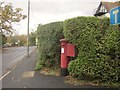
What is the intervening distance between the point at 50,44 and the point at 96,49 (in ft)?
12.1

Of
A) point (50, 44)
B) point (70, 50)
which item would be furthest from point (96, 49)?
point (50, 44)

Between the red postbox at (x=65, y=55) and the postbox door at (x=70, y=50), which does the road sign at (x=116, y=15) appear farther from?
the red postbox at (x=65, y=55)

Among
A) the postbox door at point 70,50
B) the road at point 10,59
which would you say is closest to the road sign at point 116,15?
the postbox door at point 70,50

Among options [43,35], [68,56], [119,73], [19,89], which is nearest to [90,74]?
[119,73]

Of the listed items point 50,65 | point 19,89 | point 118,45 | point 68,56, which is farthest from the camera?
point 50,65

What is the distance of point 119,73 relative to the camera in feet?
31.3

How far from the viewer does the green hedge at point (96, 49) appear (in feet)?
31.2

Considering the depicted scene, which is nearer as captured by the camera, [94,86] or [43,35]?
[94,86]

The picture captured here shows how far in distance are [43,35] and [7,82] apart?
4.37 metres

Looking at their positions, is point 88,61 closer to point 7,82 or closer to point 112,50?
point 112,50

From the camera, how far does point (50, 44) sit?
12.8 m

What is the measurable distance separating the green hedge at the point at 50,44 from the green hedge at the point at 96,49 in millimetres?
2471

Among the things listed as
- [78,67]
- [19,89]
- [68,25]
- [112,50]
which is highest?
[68,25]

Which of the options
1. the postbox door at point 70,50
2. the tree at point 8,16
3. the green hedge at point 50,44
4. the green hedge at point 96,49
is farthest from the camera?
the tree at point 8,16
